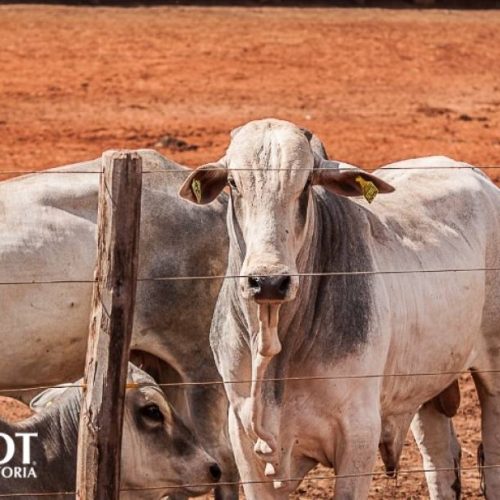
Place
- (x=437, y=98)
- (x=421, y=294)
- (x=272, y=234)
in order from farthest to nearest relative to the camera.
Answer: (x=437, y=98), (x=421, y=294), (x=272, y=234)

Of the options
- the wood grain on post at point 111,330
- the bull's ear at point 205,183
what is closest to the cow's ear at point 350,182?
the bull's ear at point 205,183

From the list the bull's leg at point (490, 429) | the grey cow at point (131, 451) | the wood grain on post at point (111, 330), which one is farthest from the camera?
the bull's leg at point (490, 429)

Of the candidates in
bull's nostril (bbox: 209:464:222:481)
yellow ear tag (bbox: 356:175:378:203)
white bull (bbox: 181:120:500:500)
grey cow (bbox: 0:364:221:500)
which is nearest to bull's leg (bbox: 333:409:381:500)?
white bull (bbox: 181:120:500:500)

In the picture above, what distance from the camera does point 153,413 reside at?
7266 mm

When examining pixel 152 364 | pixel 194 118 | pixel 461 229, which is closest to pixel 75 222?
pixel 152 364

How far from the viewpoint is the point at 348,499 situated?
20.9ft

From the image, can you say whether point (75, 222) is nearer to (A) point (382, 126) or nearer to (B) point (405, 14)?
(A) point (382, 126)

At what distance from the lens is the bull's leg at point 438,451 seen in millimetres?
7809

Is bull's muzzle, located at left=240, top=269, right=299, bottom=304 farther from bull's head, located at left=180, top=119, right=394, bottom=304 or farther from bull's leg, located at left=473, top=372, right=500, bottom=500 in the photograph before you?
bull's leg, located at left=473, top=372, right=500, bottom=500

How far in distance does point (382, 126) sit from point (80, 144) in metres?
3.37

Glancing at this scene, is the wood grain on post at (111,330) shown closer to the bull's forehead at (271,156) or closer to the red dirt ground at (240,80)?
the bull's forehead at (271,156)

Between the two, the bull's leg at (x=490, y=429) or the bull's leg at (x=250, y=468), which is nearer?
the bull's leg at (x=250, y=468)

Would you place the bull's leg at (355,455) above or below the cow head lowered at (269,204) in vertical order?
below

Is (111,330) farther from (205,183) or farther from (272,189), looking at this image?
(205,183)
